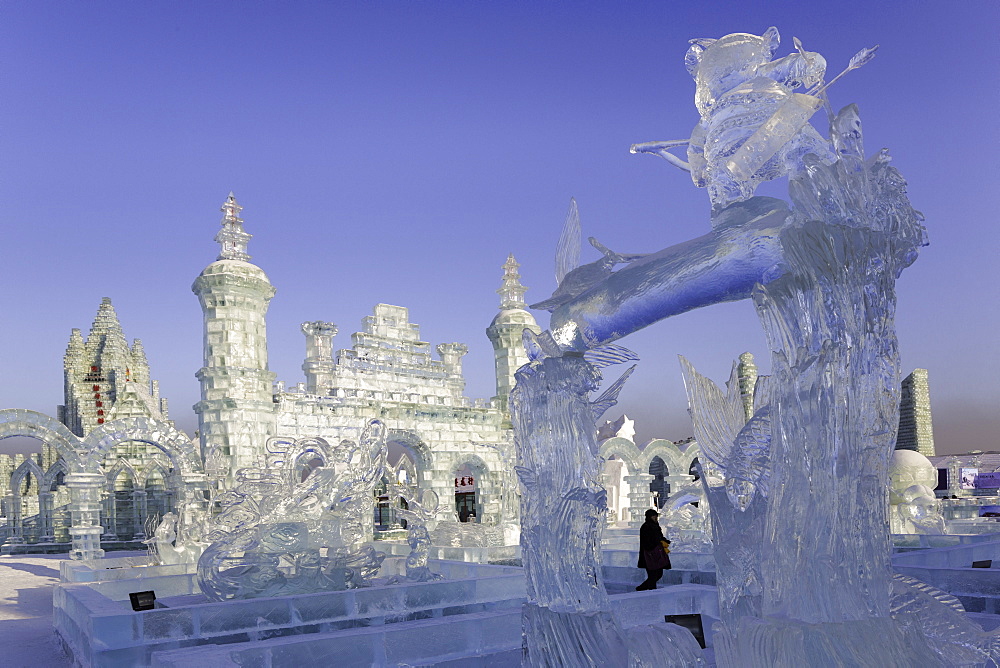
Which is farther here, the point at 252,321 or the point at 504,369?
the point at 504,369

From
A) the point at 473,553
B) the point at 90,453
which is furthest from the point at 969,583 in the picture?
the point at 90,453

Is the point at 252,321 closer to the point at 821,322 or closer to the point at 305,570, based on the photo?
the point at 305,570

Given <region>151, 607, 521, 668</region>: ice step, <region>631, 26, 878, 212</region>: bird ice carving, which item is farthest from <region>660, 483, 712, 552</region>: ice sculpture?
<region>631, 26, 878, 212</region>: bird ice carving

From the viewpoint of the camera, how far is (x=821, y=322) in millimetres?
2826

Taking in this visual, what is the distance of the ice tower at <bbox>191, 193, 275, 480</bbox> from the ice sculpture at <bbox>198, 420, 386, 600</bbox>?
7002mm

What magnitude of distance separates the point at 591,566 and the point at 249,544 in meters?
6.55

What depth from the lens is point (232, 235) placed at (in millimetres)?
18078

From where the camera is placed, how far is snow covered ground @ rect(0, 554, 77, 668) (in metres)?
8.04

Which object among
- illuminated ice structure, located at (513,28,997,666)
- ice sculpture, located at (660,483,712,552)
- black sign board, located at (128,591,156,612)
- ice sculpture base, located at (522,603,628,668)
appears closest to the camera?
illuminated ice structure, located at (513,28,997,666)

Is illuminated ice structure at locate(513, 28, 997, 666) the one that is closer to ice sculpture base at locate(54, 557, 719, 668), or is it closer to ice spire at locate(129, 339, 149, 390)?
ice sculpture base at locate(54, 557, 719, 668)

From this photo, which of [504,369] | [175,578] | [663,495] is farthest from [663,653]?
[663,495]

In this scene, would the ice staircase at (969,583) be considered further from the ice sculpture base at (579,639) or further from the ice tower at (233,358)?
the ice tower at (233,358)

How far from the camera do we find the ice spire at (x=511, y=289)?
2489 cm

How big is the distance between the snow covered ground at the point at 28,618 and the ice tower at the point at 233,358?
4.21m
